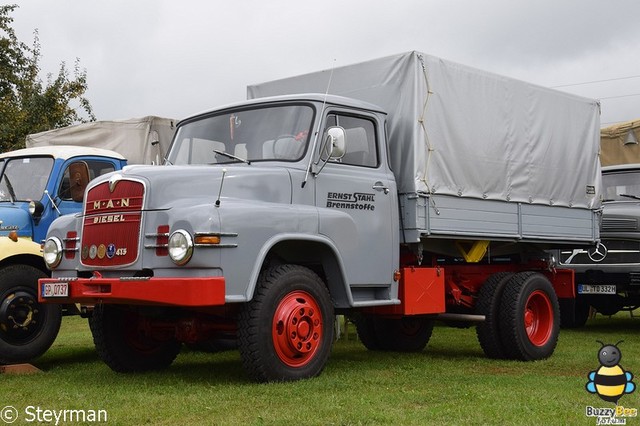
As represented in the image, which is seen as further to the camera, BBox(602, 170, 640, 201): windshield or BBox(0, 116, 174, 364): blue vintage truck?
BBox(602, 170, 640, 201): windshield

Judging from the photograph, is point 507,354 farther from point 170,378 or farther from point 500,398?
point 170,378

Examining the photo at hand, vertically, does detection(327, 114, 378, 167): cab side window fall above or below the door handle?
above

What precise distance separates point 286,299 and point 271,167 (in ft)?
3.84

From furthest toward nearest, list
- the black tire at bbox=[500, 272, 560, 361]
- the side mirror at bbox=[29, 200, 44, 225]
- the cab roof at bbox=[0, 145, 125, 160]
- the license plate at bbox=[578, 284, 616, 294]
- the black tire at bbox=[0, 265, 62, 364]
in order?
1. the license plate at bbox=[578, 284, 616, 294]
2. the cab roof at bbox=[0, 145, 125, 160]
3. the black tire at bbox=[500, 272, 560, 361]
4. the side mirror at bbox=[29, 200, 44, 225]
5. the black tire at bbox=[0, 265, 62, 364]

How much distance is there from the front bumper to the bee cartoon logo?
2.87 meters

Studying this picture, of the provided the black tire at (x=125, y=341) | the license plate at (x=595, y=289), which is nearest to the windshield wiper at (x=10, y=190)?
the black tire at (x=125, y=341)

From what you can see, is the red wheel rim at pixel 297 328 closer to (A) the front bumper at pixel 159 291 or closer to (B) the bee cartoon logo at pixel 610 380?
(A) the front bumper at pixel 159 291

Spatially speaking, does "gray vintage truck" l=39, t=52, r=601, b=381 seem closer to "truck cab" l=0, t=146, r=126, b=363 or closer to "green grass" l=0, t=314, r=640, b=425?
"green grass" l=0, t=314, r=640, b=425

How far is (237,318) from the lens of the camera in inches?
265

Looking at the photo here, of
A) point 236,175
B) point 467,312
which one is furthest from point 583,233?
point 236,175

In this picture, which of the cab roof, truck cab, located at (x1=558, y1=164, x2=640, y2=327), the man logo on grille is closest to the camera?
the cab roof

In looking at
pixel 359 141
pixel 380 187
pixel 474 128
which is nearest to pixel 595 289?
pixel 474 128

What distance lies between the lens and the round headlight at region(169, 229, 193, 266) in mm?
6223

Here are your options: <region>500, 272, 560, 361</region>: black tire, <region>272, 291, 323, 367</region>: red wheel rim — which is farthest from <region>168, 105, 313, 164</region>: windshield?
→ <region>500, 272, 560, 361</region>: black tire
